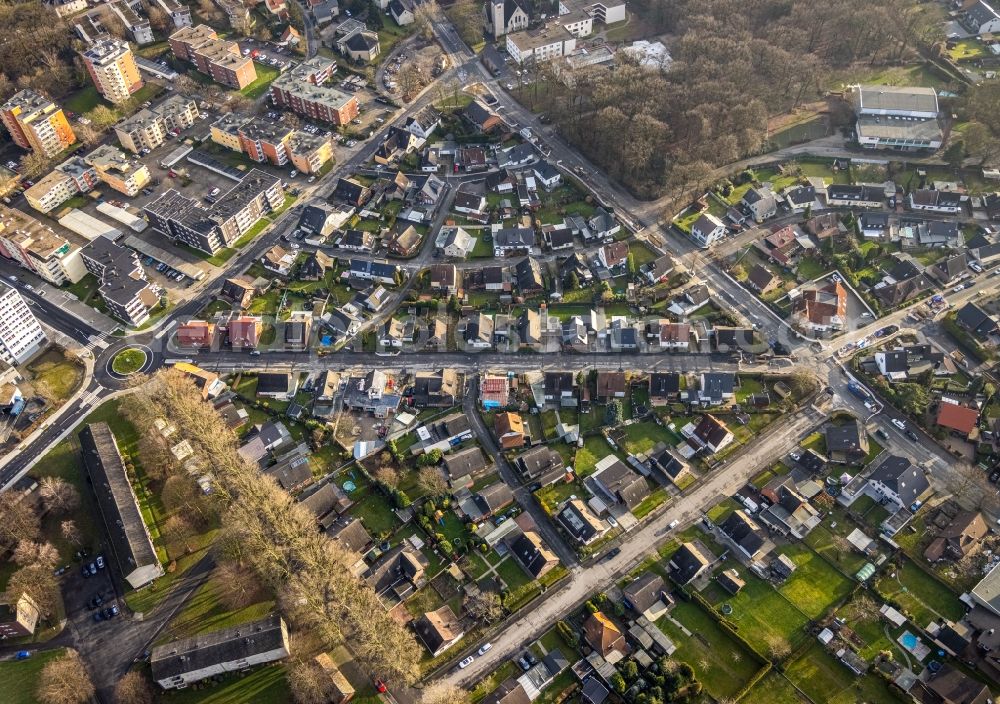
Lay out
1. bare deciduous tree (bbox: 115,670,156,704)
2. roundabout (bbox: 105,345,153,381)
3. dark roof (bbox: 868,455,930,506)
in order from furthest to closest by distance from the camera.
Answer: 1. roundabout (bbox: 105,345,153,381)
2. dark roof (bbox: 868,455,930,506)
3. bare deciduous tree (bbox: 115,670,156,704)

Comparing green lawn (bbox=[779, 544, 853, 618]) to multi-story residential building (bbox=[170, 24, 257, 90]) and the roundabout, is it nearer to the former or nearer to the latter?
the roundabout

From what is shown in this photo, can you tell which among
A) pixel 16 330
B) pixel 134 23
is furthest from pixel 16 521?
pixel 134 23

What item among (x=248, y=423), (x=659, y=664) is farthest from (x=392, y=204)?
(x=659, y=664)

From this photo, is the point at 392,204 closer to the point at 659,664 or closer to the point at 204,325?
the point at 204,325

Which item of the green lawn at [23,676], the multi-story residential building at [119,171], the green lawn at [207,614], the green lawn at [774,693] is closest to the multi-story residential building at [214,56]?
the multi-story residential building at [119,171]

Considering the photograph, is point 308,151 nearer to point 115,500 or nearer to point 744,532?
point 115,500

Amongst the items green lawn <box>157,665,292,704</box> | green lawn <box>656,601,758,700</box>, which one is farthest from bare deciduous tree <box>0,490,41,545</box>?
green lawn <box>656,601,758,700</box>

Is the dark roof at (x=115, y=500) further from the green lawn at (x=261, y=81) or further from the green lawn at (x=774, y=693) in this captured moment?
the green lawn at (x=261, y=81)
